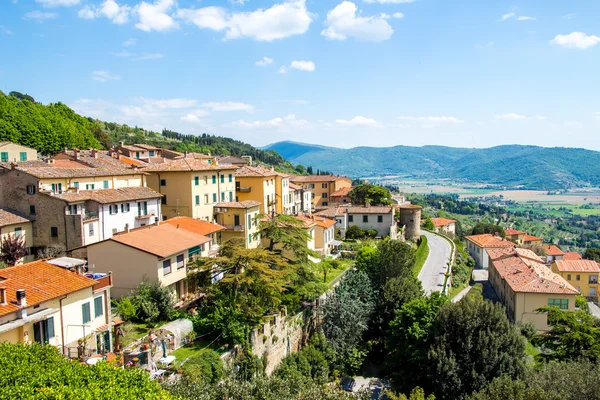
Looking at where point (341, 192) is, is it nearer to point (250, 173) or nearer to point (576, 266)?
point (250, 173)

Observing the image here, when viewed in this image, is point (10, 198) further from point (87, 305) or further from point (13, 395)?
point (13, 395)

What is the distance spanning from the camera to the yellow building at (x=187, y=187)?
4450 cm

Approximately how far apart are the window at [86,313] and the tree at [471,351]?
1880 cm

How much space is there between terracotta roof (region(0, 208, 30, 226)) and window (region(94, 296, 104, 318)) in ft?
46.6

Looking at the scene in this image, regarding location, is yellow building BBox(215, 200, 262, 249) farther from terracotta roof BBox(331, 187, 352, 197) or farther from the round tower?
terracotta roof BBox(331, 187, 352, 197)

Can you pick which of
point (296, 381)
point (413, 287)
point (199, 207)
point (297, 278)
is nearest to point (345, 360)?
point (297, 278)

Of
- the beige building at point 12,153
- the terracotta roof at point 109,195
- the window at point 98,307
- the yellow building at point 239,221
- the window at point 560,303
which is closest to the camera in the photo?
the window at point 98,307

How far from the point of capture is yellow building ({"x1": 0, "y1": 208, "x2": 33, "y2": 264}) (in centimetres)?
3262

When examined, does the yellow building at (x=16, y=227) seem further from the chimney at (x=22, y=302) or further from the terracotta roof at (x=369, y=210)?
the terracotta roof at (x=369, y=210)

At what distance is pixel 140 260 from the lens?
2875cm

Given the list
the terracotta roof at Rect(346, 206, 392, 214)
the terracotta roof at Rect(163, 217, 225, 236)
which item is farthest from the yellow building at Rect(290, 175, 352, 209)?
the terracotta roof at Rect(163, 217, 225, 236)

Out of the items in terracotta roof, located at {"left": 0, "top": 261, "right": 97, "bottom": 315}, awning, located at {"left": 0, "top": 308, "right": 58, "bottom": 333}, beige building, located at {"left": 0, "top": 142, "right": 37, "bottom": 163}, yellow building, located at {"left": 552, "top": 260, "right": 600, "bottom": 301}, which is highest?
beige building, located at {"left": 0, "top": 142, "right": 37, "bottom": 163}

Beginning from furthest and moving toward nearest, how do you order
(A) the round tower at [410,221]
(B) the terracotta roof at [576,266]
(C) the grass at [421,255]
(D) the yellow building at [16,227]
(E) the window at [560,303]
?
(B) the terracotta roof at [576,266]
(A) the round tower at [410,221]
(C) the grass at [421,255]
(E) the window at [560,303]
(D) the yellow building at [16,227]

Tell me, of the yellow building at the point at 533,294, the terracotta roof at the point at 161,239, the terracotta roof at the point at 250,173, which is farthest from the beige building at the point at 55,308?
the yellow building at the point at 533,294
